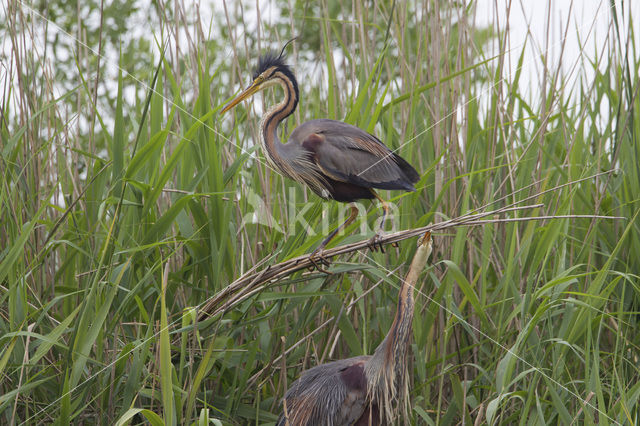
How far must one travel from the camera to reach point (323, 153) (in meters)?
1.82

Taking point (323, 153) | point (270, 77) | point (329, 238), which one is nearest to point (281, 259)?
point (329, 238)

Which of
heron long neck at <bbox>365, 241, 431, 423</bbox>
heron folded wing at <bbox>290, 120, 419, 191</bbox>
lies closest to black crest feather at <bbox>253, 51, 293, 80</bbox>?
heron folded wing at <bbox>290, 120, 419, 191</bbox>

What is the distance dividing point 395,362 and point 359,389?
0.15 meters

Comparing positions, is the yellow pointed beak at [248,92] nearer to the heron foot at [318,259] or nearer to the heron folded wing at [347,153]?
the heron folded wing at [347,153]

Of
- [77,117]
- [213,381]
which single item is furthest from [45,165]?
[213,381]

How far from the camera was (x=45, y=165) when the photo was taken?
237cm

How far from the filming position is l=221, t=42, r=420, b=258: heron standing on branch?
1.78m

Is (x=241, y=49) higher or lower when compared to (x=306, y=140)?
higher

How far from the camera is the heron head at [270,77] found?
1.78m

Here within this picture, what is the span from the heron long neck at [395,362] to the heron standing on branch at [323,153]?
0.65 feet

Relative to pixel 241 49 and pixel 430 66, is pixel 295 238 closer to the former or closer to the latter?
pixel 430 66

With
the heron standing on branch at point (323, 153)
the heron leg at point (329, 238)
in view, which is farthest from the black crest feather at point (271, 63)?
the heron leg at point (329, 238)

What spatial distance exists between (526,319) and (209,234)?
3.29 ft

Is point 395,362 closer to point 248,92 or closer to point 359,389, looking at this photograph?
point 359,389
